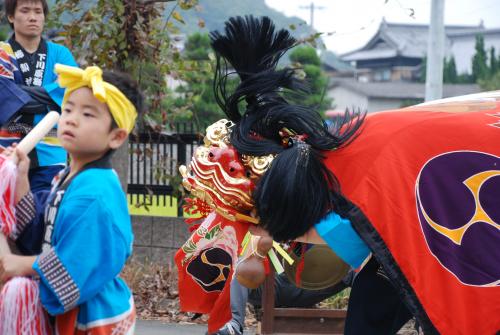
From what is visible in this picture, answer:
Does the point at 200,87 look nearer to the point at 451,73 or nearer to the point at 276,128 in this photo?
the point at 276,128

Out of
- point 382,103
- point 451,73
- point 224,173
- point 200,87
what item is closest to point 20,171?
point 224,173

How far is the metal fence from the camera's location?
348 inches

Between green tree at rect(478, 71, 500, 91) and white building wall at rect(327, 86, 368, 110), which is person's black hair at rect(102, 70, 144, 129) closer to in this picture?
green tree at rect(478, 71, 500, 91)

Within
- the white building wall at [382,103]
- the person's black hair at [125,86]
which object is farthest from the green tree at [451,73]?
the person's black hair at [125,86]

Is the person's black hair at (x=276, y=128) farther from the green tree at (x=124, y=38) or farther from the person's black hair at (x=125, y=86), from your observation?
the green tree at (x=124, y=38)

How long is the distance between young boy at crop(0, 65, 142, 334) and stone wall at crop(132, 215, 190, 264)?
566 centimetres

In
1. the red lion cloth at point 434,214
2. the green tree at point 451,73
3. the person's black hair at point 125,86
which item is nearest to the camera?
the person's black hair at point 125,86

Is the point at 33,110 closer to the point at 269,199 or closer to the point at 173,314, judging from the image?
the point at 269,199

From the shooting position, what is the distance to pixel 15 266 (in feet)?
9.39

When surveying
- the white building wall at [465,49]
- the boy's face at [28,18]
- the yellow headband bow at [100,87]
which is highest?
A: the white building wall at [465,49]

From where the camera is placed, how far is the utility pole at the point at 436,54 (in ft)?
31.3

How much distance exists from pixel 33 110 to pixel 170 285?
3903 millimetres

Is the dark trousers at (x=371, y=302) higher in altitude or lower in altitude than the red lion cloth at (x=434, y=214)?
lower

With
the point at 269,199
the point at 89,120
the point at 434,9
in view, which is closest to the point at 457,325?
the point at 269,199
